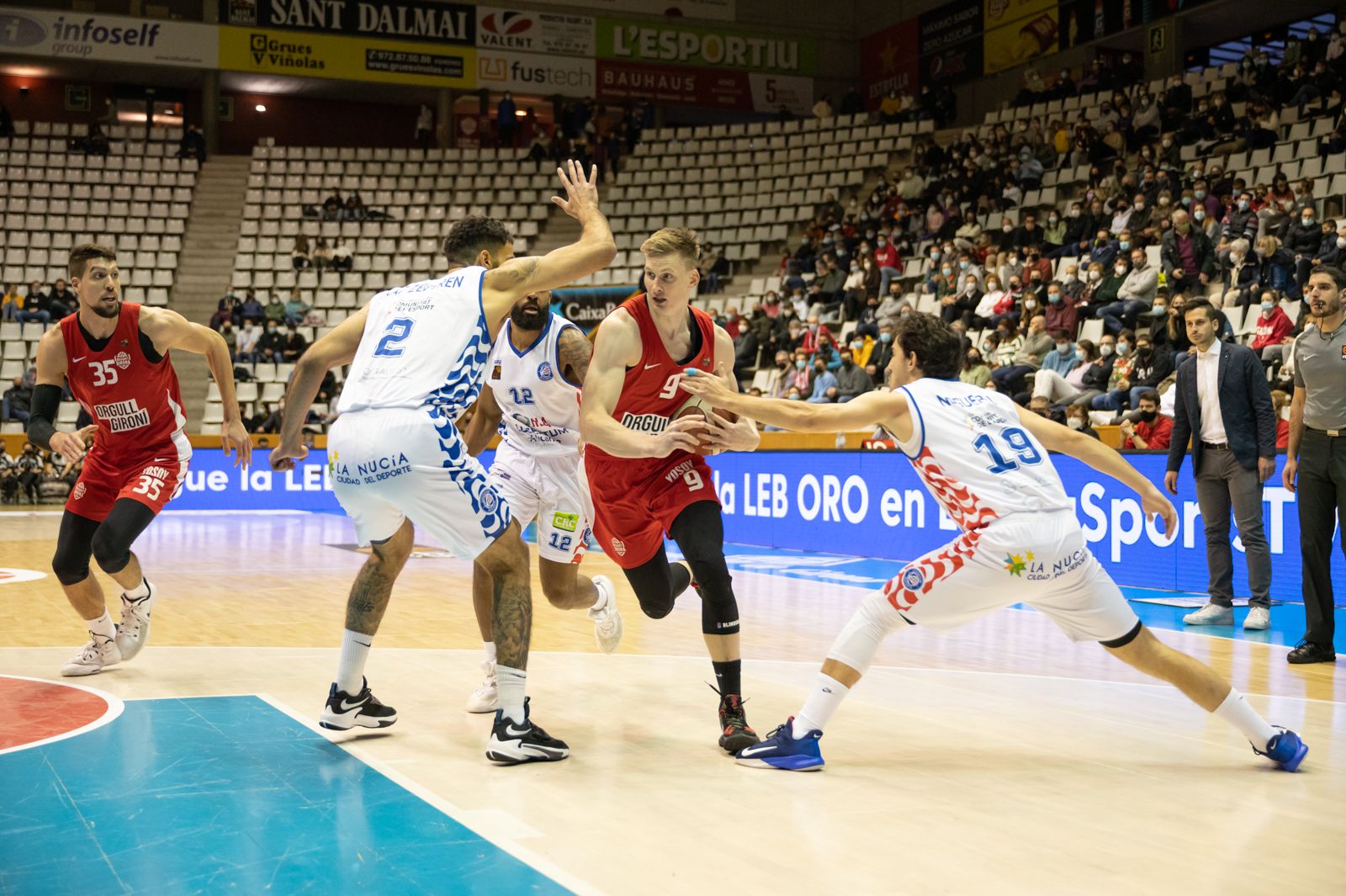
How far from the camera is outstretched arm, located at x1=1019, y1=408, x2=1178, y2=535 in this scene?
14.1 feet

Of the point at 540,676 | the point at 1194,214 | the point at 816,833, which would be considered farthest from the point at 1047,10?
the point at 816,833

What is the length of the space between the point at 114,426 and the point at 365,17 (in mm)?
24001

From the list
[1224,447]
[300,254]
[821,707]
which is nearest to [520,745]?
[821,707]

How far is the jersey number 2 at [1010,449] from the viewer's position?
4.17 meters

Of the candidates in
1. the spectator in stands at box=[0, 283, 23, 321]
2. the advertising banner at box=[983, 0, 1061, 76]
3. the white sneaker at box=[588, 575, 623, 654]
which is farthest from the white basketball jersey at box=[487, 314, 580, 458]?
the advertising banner at box=[983, 0, 1061, 76]

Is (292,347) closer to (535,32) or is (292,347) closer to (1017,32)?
(535,32)

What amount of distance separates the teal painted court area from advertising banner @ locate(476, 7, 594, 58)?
26087 mm

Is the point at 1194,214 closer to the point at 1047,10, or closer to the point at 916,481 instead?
the point at 916,481

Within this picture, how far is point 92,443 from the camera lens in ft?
20.7

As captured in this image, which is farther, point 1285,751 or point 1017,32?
point 1017,32

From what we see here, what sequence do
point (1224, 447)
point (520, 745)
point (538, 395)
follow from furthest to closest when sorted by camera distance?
point (1224, 447) < point (538, 395) < point (520, 745)

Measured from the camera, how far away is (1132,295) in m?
14.8

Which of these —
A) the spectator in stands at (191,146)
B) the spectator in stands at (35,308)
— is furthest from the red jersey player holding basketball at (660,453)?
the spectator in stands at (191,146)

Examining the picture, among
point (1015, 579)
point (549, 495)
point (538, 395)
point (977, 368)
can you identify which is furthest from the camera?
point (977, 368)
